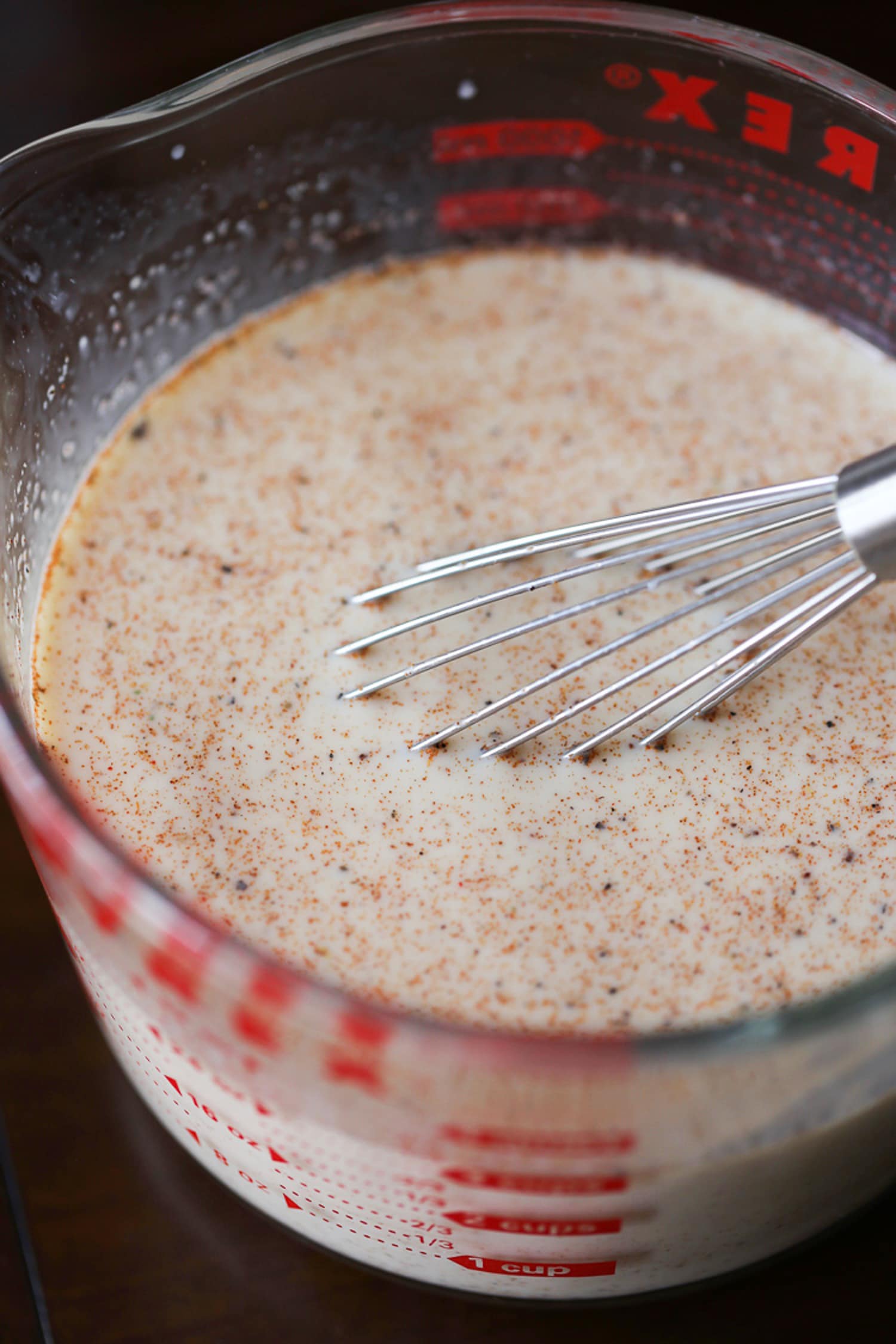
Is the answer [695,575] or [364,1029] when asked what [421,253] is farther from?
[364,1029]

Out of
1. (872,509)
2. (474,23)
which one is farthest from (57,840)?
(474,23)

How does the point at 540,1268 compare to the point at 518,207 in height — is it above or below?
below

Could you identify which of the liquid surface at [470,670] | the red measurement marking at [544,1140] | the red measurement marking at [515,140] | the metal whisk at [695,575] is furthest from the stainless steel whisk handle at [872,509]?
the red measurement marking at [515,140]

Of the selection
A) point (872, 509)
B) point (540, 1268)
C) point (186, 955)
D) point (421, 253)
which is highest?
point (421, 253)

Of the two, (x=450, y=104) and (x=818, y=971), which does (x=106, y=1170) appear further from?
(x=450, y=104)

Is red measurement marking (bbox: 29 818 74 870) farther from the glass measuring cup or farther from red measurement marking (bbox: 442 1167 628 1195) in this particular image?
red measurement marking (bbox: 442 1167 628 1195)

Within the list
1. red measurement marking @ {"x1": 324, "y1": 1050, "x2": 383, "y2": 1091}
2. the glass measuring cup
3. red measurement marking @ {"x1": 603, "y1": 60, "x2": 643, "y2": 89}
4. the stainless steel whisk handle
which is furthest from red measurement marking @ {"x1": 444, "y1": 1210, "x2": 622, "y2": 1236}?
red measurement marking @ {"x1": 603, "y1": 60, "x2": 643, "y2": 89}

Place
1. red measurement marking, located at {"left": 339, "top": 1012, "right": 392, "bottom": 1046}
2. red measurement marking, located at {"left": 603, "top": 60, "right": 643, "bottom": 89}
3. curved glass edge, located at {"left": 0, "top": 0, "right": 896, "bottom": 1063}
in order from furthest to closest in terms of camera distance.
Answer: red measurement marking, located at {"left": 603, "top": 60, "right": 643, "bottom": 89} < curved glass edge, located at {"left": 0, "top": 0, "right": 896, "bottom": 1063} < red measurement marking, located at {"left": 339, "top": 1012, "right": 392, "bottom": 1046}
